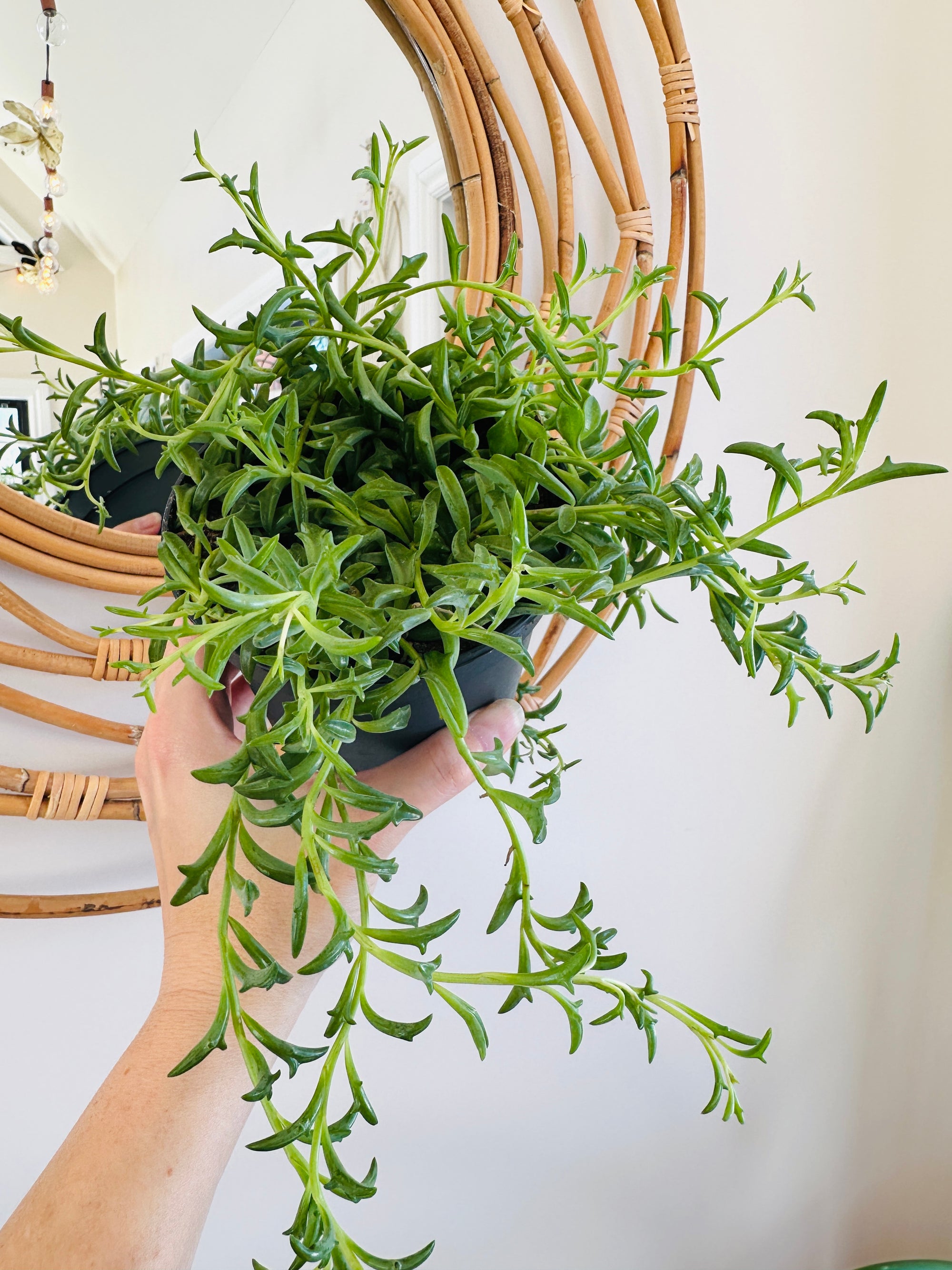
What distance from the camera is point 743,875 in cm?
94

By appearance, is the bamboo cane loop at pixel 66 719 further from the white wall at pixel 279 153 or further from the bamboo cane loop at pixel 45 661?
the white wall at pixel 279 153

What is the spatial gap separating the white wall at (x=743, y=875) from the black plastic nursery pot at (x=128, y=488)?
14cm

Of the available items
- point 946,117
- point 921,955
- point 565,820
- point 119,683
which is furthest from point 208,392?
point 921,955

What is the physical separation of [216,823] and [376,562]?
7.2 inches

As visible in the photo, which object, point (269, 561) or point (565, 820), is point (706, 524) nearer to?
point (269, 561)

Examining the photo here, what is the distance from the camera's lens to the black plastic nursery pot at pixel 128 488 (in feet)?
2.02

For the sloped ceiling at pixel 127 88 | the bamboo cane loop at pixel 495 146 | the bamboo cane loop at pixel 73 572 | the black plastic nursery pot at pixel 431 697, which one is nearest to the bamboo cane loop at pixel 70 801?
the bamboo cane loop at pixel 73 572

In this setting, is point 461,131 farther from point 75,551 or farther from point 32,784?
point 32,784

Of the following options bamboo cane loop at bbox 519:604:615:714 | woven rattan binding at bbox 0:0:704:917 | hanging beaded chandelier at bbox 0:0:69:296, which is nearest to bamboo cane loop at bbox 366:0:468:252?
woven rattan binding at bbox 0:0:704:917

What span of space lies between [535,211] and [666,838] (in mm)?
602

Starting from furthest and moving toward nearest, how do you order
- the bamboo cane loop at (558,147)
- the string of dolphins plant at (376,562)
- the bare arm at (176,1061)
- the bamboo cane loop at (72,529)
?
the bamboo cane loop at (558,147)
the bamboo cane loop at (72,529)
the bare arm at (176,1061)
the string of dolphins plant at (376,562)

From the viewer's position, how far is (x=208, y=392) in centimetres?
44

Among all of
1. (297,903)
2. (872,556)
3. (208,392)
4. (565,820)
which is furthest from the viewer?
(872,556)

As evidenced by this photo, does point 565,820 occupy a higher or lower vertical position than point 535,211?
lower
